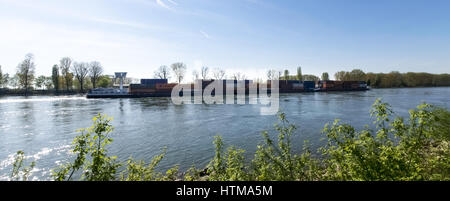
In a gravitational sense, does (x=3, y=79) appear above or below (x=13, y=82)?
above

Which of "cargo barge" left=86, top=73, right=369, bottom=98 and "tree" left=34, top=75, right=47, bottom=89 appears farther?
"tree" left=34, top=75, right=47, bottom=89

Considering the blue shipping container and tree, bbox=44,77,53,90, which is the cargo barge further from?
tree, bbox=44,77,53,90

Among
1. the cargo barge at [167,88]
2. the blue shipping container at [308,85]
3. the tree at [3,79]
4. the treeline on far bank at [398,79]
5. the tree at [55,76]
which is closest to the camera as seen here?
the cargo barge at [167,88]

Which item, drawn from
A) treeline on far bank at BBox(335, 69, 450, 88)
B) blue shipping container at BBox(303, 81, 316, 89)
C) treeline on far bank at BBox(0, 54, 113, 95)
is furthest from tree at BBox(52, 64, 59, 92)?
treeline on far bank at BBox(335, 69, 450, 88)

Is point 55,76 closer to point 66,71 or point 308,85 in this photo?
point 66,71

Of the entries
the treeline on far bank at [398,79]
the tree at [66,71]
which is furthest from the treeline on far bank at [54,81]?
the treeline on far bank at [398,79]

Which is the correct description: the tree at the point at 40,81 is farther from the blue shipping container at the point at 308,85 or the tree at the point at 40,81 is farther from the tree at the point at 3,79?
the blue shipping container at the point at 308,85

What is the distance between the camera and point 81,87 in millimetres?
73188

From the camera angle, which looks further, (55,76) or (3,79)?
(55,76)

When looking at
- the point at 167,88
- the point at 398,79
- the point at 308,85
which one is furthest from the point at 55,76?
the point at 398,79

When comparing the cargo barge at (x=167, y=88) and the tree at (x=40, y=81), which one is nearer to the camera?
the cargo barge at (x=167, y=88)
